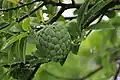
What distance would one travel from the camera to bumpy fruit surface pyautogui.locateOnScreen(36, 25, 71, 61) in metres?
1.07

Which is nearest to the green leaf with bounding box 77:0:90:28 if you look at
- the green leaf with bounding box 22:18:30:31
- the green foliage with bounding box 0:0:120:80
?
the green foliage with bounding box 0:0:120:80

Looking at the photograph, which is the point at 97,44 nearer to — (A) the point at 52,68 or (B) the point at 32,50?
(A) the point at 52,68

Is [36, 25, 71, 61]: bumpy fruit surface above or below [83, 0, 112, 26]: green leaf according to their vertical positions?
below

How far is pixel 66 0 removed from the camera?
145cm

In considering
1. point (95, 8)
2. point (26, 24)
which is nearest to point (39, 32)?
point (26, 24)

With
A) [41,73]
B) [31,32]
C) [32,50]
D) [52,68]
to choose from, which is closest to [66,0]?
[32,50]

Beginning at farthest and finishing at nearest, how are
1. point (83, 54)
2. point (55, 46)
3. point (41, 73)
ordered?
point (83, 54) < point (41, 73) < point (55, 46)

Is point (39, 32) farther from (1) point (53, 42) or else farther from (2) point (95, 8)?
(2) point (95, 8)

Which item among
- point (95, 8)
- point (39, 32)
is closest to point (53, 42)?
point (39, 32)

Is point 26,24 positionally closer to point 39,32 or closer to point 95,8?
point 39,32

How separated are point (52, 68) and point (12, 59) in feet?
3.43

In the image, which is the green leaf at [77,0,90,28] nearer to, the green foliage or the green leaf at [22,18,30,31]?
the green foliage

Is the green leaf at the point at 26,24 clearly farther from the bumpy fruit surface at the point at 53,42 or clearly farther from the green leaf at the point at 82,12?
the green leaf at the point at 82,12

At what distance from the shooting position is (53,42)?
1.07 m
